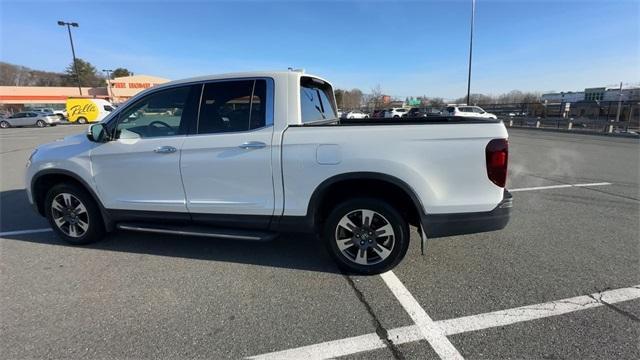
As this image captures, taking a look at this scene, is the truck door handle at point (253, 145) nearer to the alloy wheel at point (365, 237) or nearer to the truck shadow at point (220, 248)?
the alloy wheel at point (365, 237)

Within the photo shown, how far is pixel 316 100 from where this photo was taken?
412 centimetres

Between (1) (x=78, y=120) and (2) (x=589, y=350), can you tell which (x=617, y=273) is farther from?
(1) (x=78, y=120)

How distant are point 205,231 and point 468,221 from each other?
104 inches

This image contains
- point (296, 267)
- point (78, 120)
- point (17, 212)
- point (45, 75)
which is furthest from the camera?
point (45, 75)

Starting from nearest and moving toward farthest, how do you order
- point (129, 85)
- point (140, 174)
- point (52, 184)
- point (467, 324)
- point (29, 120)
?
1. point (467, 324)
2. point (140, 174)
3. point (52, 184)
4. point (29, 120)
5. point (129, 85)

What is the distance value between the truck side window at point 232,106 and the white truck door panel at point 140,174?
0.38m

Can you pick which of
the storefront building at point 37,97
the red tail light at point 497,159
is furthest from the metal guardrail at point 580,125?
the storefront building at point 37,97

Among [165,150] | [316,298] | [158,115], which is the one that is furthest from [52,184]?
[316,298]

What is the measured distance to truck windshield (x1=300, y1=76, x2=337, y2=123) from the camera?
146 inches

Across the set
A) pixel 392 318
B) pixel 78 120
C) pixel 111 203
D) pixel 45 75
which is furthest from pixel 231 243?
pixel 45 75

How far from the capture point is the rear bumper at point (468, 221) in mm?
3148

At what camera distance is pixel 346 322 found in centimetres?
270

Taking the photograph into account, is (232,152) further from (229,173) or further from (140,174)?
(140,174)

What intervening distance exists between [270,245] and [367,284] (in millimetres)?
1421
